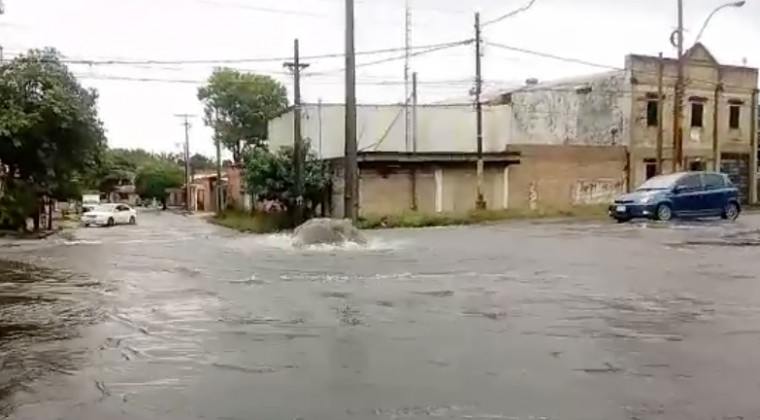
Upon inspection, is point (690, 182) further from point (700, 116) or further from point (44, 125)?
point (44, 125)

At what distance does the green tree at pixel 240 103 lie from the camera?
7112cm

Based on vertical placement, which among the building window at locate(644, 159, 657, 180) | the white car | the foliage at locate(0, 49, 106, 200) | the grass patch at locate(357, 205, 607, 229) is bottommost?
the white car

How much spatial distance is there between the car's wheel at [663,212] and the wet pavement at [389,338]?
31.6 feet

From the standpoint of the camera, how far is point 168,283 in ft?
46.3

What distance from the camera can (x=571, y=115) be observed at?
42.8m

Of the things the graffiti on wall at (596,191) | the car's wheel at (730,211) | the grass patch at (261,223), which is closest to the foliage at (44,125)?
the grass patch at (261,223)

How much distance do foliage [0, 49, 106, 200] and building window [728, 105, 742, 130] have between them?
3038 centimetres

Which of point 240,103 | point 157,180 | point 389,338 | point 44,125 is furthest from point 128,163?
point 389,338

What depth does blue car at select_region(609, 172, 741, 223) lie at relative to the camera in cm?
2728

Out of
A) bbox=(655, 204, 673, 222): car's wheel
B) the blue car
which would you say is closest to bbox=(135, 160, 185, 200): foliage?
the blue car

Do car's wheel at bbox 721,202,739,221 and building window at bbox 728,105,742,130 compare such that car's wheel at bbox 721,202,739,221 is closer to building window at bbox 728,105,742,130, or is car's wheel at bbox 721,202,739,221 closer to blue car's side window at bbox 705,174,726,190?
blue car's side window at bbox 705,174,726,190

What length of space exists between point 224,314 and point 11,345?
2.53 metres

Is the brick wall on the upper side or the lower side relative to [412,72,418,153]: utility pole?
lower

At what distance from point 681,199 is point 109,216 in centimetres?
3516
